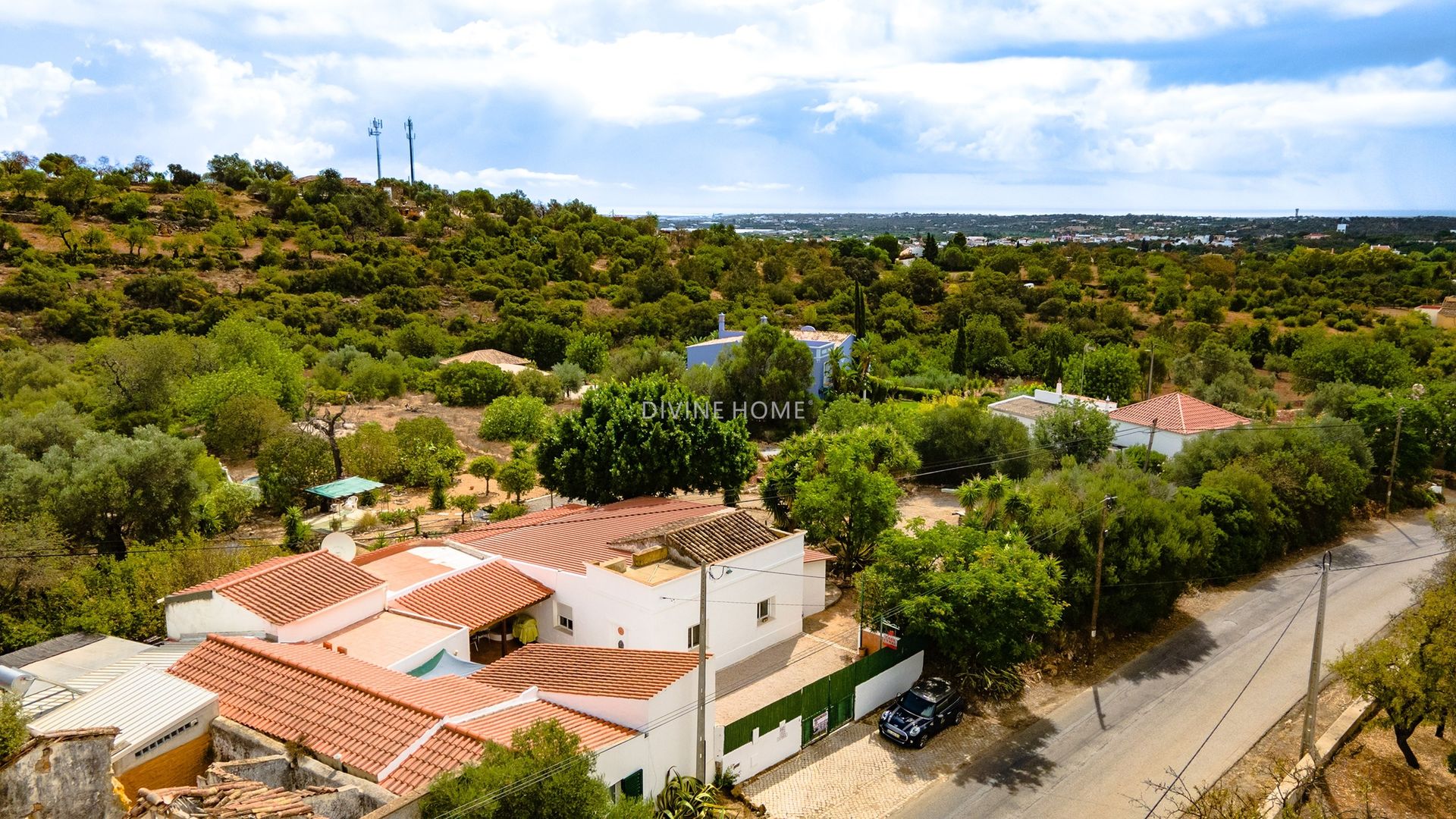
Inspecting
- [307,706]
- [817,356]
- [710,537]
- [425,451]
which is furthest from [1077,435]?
[307,706]

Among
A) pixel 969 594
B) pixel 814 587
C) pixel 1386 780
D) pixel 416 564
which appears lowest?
pixel 1386 780

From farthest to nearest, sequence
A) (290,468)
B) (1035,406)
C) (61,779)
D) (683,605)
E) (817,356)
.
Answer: (817,356) < (1035,406) < (290,468) < (683,605) < (61,779)

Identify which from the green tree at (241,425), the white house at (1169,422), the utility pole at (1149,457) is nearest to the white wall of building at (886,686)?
the utility pole at (1149,457)

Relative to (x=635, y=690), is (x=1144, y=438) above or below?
below

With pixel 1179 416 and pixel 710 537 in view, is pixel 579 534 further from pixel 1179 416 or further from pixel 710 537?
pixel 1179 416

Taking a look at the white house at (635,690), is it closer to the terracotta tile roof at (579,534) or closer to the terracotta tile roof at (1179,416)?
the terracotta tile roof at (579,534)

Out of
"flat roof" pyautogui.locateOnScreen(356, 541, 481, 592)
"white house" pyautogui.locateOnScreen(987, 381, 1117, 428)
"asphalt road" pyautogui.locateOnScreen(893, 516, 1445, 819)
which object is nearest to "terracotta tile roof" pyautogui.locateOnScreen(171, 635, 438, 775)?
"flat roof" pyautogui.locateOnScreen(356, 541, 481, 592)

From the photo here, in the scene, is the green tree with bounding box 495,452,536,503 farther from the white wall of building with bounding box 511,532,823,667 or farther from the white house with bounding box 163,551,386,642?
the white house with bounding box 163,551,386,642
